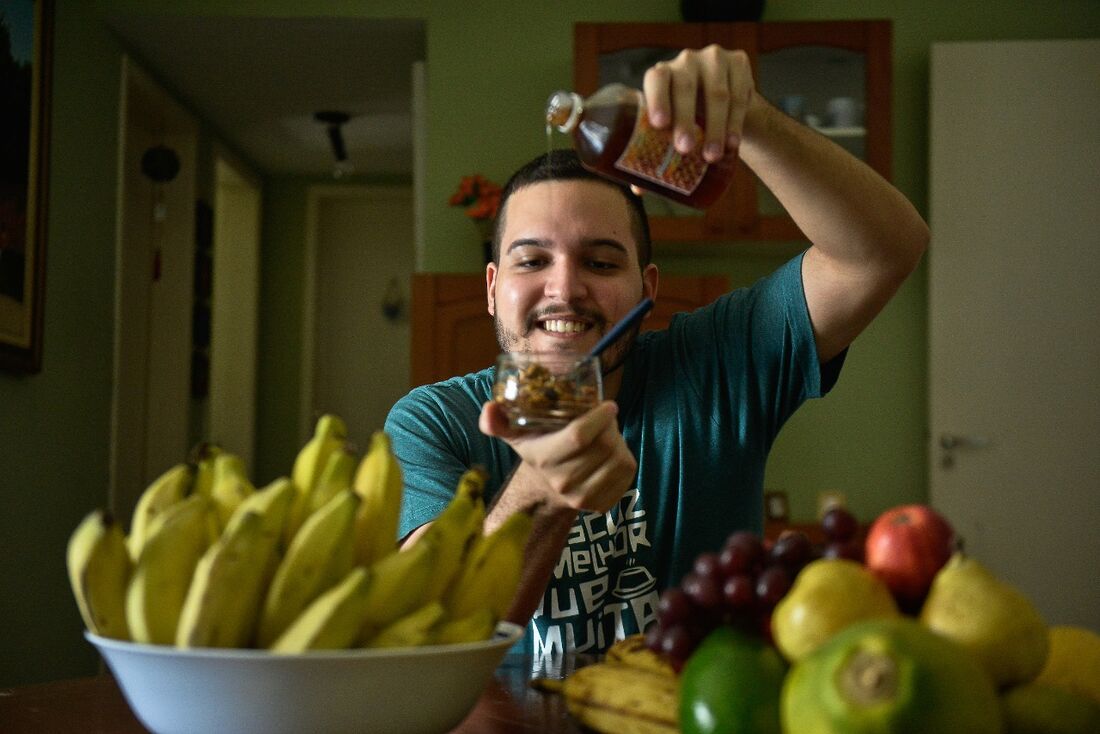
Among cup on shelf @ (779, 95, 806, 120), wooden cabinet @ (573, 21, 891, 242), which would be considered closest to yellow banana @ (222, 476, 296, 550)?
wooden cabinet @ (573, 21, 891, 242)

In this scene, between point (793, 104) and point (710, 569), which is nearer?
point (710, 569)

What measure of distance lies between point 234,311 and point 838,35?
4002mm

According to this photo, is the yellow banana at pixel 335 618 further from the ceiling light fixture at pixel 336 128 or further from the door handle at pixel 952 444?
the ceiling light fixture at pixel 336 128

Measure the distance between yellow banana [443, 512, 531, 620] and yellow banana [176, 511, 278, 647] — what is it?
5.9 inches

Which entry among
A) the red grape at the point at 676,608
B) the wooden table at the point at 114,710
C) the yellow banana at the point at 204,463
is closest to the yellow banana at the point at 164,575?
the yellow banana at the point at 204,463

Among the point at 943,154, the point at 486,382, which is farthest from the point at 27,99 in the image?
the point at 943,154

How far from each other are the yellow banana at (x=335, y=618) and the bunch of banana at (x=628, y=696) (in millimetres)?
188

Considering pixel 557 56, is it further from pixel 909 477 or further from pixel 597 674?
pixel 597 674

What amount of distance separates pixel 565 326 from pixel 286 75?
3.45 m

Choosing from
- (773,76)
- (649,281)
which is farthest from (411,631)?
(773,76)

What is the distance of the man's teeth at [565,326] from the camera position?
5.64 ft

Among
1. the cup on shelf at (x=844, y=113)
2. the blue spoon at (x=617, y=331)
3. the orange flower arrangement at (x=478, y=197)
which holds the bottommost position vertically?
the blue spoon at (x=617, y=331)

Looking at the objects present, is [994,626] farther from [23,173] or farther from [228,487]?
[23,173]

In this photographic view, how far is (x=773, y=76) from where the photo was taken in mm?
3557
